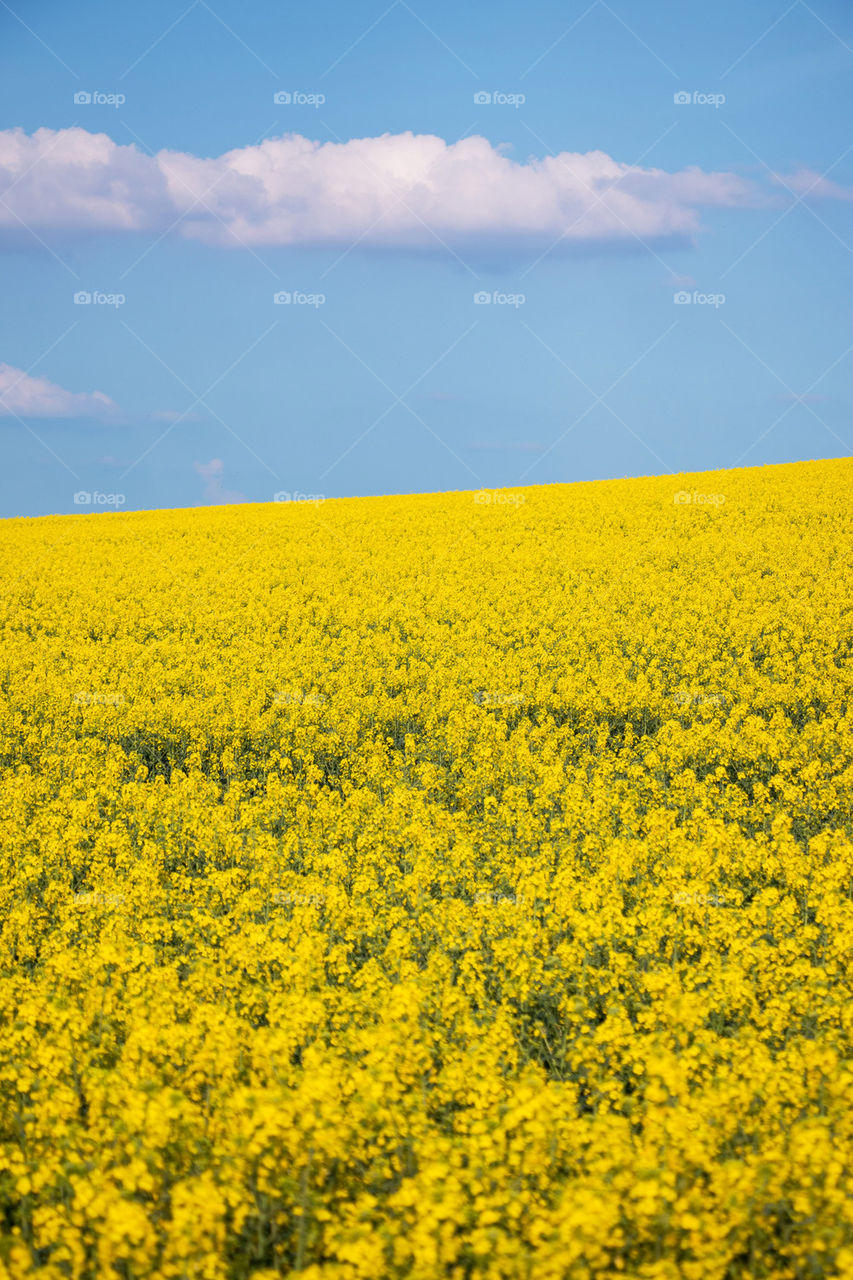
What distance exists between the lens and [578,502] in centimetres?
5144

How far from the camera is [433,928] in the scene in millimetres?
13164

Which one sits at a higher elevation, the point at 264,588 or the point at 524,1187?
the point at 264,588

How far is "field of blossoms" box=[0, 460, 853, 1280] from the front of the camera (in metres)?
7.32

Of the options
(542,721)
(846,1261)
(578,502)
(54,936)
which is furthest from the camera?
(578,502)

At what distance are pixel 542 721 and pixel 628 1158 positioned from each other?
50.4 ft

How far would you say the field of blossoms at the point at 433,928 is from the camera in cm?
732

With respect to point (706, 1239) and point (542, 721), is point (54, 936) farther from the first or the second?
point (542, 721)

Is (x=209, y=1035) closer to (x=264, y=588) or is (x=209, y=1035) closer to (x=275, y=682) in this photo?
(x=275, y=682)

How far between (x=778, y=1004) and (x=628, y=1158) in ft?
13.6

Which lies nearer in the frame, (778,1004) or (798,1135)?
(798,1135)

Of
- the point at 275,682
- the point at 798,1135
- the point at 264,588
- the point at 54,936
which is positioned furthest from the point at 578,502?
the point at 798,1135

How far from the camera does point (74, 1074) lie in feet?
31.9

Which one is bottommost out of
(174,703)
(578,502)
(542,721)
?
(542,721)

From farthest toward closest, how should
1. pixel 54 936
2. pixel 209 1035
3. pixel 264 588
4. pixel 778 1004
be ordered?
1. pixel 264 588
2. pixel 54 936
3. pixel 778 1004
4. pixel 209 1035
